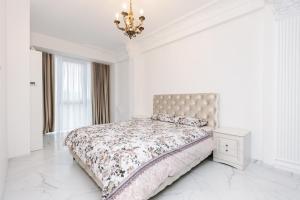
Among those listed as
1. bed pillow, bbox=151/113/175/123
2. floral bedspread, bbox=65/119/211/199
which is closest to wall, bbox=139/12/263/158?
bed pillow, bbox=151/113/175/123

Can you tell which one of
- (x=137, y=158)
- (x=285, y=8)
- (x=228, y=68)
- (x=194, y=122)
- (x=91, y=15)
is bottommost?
(x=137, y=158)

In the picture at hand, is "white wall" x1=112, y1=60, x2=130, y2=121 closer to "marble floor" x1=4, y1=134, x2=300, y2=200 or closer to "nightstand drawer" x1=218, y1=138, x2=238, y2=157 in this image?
"marble floor" x1=4, y1=134, x2=300, y2=200

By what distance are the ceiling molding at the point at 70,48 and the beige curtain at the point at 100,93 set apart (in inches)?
17.1

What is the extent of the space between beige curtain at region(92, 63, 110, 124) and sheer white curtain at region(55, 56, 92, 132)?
172 millimetres

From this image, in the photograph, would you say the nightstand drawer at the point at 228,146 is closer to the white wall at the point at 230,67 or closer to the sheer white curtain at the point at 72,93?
the white wall at the point at 230,67

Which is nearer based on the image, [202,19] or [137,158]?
[137,158]

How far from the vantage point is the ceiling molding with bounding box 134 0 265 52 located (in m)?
2.57

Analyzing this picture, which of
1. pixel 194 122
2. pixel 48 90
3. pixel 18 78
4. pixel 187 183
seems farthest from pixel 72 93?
pixel 187 183

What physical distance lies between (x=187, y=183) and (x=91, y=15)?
3.35m

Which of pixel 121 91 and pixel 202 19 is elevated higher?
pixel 202 19

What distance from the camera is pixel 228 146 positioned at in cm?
241

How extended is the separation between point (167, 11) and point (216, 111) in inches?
82.9

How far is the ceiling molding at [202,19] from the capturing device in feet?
8.44

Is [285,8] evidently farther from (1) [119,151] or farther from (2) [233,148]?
(1) [119,151]
